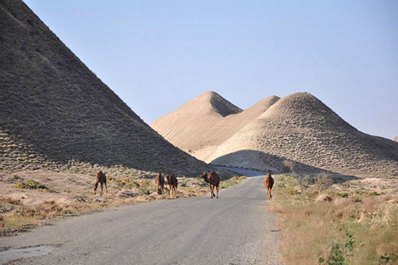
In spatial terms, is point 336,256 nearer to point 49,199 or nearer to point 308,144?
point 49,199

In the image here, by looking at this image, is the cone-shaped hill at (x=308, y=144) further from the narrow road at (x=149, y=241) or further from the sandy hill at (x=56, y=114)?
the narrow road at (x=149, y=241)

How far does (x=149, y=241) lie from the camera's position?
14375 mm

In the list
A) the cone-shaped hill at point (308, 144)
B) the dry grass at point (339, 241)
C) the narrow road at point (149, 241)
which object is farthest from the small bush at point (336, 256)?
the cone-shaped hill at point (308, 144)

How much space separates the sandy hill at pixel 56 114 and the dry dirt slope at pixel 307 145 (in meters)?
50.1

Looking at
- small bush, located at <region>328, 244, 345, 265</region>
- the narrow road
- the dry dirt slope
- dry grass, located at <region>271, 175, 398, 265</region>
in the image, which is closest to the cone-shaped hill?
the dry dirt slope

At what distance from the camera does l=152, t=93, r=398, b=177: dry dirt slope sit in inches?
5187

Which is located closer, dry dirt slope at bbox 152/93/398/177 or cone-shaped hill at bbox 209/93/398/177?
dry dirt slope at bbox 152/93/398/177

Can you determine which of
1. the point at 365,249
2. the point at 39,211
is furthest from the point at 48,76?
the point at 365,249

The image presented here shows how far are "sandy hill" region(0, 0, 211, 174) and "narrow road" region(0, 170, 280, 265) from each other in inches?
1531

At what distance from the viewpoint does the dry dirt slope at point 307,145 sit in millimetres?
131750

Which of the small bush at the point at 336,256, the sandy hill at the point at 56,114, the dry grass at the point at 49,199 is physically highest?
the sandy hill at the point at 56,114

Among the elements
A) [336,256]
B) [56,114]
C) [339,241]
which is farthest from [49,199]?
[56,114]

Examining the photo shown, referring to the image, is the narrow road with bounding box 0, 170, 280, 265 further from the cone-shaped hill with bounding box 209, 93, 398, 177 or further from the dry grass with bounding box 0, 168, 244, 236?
the cone-shaped hill with bounding box 209, 93, 398, 177

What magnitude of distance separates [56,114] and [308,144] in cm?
8348
